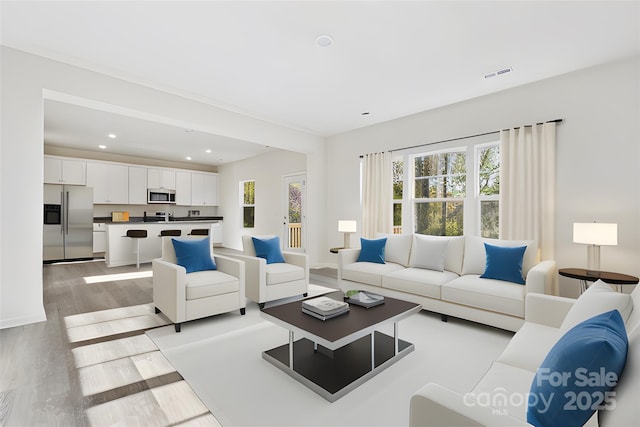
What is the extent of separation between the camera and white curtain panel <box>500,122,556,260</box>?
11.8 ft

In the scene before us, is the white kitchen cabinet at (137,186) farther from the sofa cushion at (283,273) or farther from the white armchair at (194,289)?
the sofa cushion at (283,273)

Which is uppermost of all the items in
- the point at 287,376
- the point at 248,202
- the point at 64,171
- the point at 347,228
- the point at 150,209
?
the point at 64,171

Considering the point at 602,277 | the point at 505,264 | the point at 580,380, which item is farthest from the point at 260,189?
the point at 580,380

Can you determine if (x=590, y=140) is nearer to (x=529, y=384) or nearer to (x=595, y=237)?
(x=595, y=237)

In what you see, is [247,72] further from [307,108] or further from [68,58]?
[68,58]

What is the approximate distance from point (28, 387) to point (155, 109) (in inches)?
123

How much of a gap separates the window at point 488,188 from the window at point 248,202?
6.08m

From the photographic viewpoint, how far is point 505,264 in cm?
316

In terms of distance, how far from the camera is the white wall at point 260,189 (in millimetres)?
7711

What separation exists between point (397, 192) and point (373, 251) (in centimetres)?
157

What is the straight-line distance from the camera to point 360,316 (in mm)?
2297

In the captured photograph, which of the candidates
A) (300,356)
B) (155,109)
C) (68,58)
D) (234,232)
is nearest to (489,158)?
(300,356)

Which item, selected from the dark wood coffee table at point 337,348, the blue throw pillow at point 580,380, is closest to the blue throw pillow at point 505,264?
the dark wood coffee table at point 337,348

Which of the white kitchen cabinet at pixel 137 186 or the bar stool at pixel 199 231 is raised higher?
the white kitchen cabinet at pixel 137 186
